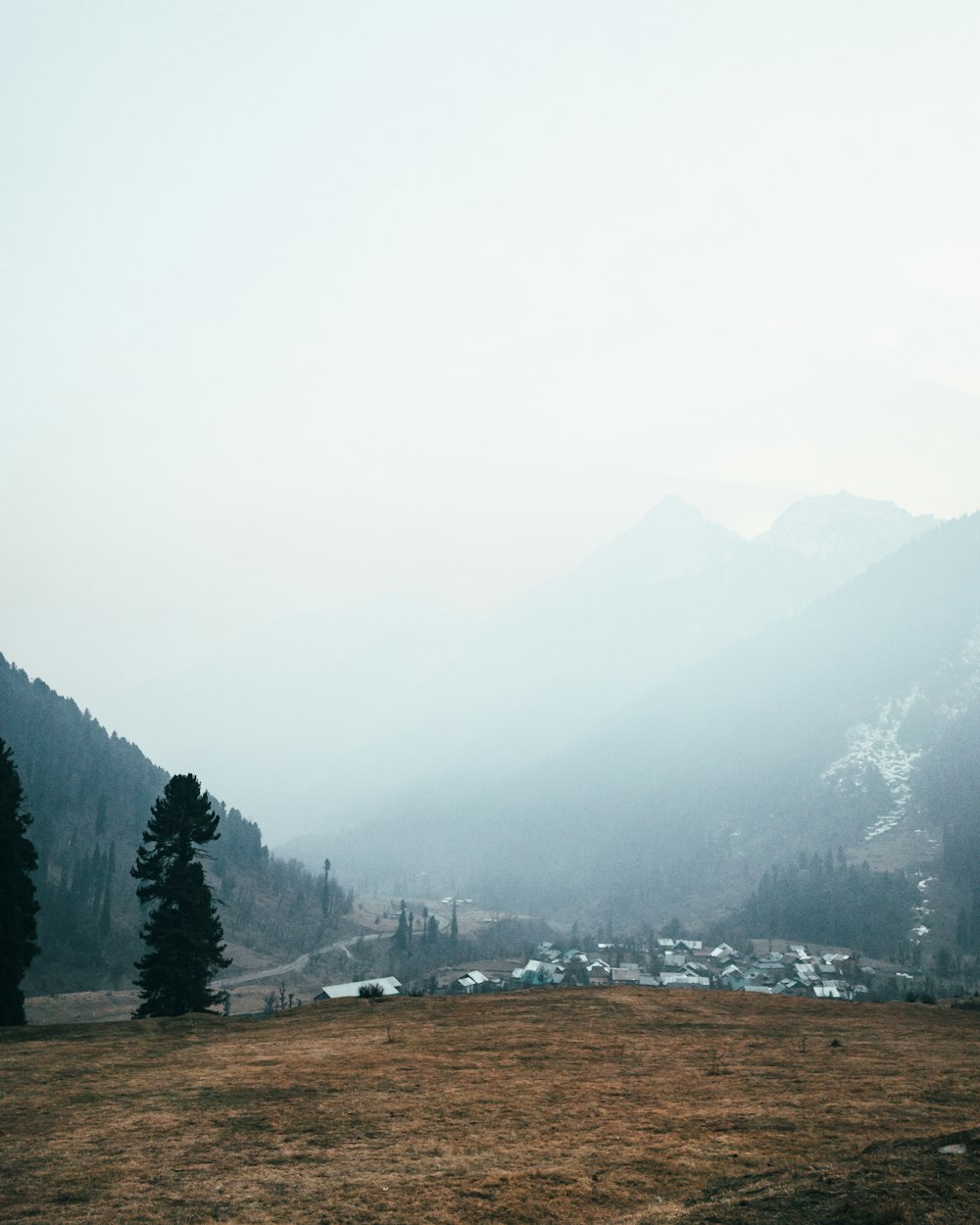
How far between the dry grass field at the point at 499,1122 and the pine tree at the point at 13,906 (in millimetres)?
14301

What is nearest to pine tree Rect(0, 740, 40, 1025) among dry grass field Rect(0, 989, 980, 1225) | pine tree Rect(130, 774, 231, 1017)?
pine tree Rect(130, 774, 231, 1017)

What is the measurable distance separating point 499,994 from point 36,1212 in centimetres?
3636

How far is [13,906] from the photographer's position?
53438 mm

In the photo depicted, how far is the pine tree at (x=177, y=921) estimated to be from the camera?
56.1 meters

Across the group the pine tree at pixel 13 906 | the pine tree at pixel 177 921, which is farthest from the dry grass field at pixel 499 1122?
the pine tree at pixel 177 921

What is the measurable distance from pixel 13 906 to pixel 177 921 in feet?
35.0

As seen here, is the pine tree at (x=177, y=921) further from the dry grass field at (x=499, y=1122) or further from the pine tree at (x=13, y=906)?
the dry grass field at (x=499, y=1122)

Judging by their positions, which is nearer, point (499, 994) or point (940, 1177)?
point (940, 1177)

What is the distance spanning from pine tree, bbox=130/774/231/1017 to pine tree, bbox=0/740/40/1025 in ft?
23.7

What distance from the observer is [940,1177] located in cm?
1569

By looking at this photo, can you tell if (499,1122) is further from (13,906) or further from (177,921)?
(13,906)

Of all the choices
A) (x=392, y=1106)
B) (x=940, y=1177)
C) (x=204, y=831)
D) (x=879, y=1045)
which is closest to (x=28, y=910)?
(x=204, y=831)

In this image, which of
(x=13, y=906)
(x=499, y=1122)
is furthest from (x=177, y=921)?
(x=499, y=1122)

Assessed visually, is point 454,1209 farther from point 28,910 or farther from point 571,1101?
point 28,910
